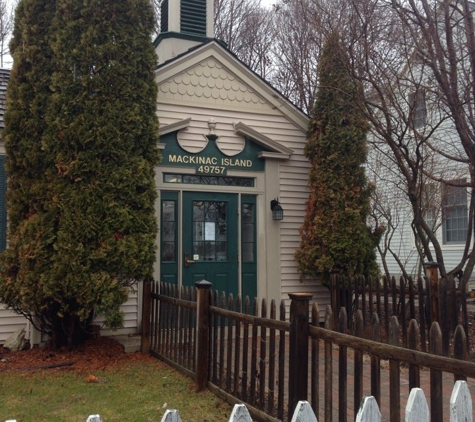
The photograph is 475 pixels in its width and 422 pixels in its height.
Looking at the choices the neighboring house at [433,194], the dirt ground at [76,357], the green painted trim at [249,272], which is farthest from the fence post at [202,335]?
the neighboring house at [433,194]

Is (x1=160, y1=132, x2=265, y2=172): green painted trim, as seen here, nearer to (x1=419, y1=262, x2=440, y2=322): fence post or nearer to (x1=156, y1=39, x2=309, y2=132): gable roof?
(x1=156, y1=39, x2=309, y2=132): gable roof

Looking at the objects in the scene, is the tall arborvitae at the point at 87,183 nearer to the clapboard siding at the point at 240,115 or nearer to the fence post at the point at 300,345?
the clapboard siding at the point at 240,115

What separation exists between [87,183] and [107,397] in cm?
275

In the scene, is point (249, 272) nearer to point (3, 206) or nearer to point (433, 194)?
point (3, 206)

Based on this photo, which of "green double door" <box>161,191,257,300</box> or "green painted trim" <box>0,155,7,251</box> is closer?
"green painted trim" <box>0,155,7,251</box>

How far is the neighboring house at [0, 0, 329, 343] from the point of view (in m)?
8.59

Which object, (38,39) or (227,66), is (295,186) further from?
(38,39)

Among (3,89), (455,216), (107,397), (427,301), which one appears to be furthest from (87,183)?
(455,216)

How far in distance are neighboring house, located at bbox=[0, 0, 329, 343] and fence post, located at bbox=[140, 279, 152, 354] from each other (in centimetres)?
68

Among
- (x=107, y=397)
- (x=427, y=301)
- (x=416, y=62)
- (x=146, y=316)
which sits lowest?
(x=107, y=397)

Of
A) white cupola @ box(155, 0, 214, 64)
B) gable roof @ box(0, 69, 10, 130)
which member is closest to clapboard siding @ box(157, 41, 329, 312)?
white cupola @ box(155, 0, 214, 64)

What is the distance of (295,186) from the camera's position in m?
9.59

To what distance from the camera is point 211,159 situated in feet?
29.2

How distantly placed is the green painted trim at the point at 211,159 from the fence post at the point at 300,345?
4891mm
